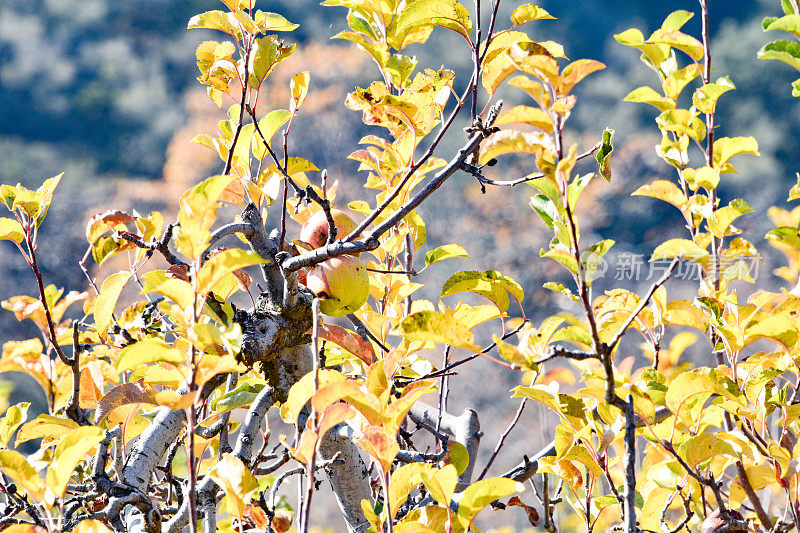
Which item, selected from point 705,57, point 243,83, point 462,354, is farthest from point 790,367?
point 462,354

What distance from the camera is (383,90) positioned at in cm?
72

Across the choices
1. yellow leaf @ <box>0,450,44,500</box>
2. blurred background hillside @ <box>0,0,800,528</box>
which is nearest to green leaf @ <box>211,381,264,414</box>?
yellow leaf @ <box>0,450,44,500</box>

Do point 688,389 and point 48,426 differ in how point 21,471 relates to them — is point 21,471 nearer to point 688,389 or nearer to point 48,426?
point 48,426

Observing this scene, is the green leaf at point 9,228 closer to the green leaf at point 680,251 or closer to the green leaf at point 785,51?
the green leaf at point 680,251

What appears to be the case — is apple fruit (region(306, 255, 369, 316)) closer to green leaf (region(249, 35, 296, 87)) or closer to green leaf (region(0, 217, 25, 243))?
green leaf (region(249, 35, 296, 87))

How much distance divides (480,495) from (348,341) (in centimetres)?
27

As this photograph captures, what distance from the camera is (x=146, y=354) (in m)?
0.46

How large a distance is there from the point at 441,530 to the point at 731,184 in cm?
663

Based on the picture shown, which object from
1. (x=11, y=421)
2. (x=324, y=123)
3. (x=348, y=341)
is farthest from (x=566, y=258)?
(x=324, y=123)

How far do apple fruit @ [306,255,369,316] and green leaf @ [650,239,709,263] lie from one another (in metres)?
0.33

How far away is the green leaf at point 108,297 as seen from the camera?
625 mm

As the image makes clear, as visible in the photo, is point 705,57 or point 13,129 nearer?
point 705,57

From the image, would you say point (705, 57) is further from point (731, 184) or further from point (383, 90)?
point (731, 184)

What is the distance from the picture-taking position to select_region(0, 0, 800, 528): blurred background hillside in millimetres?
5887
